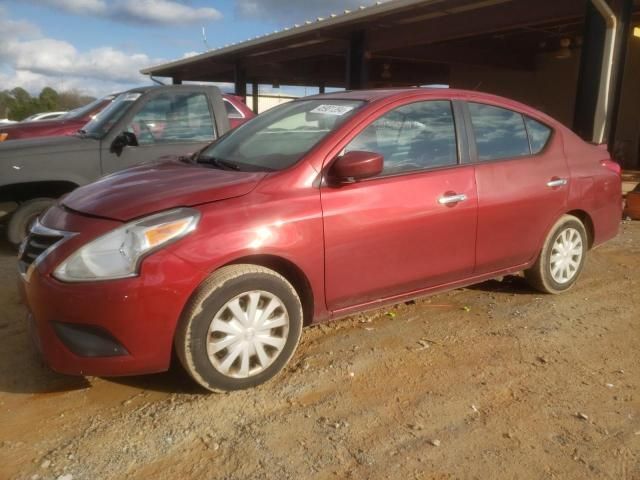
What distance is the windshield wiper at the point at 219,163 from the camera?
3.42 m

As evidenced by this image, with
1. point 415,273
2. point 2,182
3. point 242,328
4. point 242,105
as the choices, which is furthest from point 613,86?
point 2,182

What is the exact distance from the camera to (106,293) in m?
2.59

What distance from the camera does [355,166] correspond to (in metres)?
3.09

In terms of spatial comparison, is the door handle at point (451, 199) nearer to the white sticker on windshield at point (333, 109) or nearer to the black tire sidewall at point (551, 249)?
the white sticker on windshield at point (333, 109)

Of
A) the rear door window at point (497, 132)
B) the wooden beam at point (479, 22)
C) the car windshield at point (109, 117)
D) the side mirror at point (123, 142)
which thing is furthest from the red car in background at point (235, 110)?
the wooden beam at point (479, 22)

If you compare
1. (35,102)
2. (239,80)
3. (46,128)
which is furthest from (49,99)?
(46,128)

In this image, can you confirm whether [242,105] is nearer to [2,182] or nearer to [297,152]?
[2,182]

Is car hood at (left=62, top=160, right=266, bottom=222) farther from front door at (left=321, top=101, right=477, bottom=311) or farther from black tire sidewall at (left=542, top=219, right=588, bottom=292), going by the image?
black tire sidewall at (left=542, top=219, right=588, bottom=292)

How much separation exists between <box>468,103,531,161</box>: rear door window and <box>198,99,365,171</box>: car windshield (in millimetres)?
924

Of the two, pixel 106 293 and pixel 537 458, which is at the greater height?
pixel 106 293

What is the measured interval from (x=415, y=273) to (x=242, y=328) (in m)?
1.23

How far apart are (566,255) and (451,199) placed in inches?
60.3

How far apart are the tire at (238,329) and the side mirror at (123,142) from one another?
3336mm

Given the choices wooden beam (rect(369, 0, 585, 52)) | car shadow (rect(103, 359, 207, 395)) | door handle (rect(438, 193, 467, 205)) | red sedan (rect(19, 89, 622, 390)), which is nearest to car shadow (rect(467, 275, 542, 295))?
red sedan (rect(19, 89, 622, 390))
